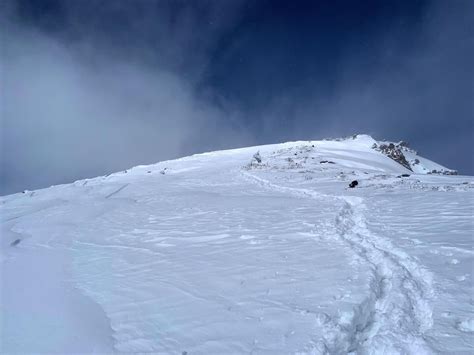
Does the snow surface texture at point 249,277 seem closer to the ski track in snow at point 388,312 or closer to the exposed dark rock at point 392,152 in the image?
the ski track in snow at point 388,312

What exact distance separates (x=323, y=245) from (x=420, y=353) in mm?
3815

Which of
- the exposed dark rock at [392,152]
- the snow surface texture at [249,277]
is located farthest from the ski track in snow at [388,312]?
the exposed dark rock at [392,152]

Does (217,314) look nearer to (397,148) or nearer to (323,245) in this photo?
(323,245)

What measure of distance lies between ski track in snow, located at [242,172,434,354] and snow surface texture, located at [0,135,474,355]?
0.02 metres

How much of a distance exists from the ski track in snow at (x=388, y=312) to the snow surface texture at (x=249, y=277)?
2cm

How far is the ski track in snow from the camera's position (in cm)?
397

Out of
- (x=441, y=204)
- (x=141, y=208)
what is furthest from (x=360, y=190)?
(x=141, y=208)

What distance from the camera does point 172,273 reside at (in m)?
6.48

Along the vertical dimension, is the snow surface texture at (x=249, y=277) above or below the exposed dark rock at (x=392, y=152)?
below

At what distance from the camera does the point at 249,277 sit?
601 centimetres

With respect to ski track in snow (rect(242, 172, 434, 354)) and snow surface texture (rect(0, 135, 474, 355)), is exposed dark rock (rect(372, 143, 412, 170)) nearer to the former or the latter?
snow surface texture (rect(0, 135, 474, 355))

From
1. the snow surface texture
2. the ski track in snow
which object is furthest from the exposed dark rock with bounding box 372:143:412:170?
the ski track in snow

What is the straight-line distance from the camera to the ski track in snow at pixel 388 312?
3967 millimetres

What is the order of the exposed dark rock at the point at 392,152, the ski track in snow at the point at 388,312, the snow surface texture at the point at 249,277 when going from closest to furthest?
the ski track in snow at the point at 388,312 → the snow surface texture at the point at 249,277 → the exposed dark rock at the point at 392,152
